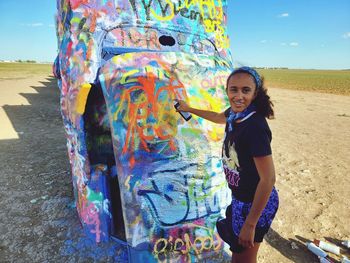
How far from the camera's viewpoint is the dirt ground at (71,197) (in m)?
2.87

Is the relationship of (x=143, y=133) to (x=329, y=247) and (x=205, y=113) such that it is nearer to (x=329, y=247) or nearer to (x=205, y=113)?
(x=205, y=113)

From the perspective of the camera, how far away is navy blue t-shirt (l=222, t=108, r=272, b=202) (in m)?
1.51

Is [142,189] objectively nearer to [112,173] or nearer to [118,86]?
[112,173]

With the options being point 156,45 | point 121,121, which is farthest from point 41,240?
point 156,45

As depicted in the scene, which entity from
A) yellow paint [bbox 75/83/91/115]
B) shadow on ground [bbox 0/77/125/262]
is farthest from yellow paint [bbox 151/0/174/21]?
shadow on ground [bbox 0/77/125/262]

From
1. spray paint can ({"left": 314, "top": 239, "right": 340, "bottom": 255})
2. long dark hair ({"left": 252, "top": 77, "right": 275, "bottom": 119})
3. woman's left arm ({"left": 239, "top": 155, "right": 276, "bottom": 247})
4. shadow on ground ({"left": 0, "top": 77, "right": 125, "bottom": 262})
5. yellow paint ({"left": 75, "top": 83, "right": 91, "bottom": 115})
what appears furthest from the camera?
spray paint can ({"left": 314, "top": 239, "right": 340, "bottom": 255})

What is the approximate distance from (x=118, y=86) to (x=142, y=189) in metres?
0.92

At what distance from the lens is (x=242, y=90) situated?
1.69 m

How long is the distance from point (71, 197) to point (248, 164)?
9.76 ft

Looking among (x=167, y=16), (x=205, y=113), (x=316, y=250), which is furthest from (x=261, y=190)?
(x=167, y=16)

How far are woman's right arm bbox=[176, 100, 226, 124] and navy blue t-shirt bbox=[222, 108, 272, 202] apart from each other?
43 centimetres

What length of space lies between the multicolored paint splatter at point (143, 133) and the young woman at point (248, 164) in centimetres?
70

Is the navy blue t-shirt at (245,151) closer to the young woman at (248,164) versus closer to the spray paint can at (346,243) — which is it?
the young woman at (248,164)

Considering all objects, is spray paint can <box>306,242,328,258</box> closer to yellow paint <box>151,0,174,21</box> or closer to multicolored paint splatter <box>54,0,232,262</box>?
multicolored paint splatter <box>54,0,232,262</box>
